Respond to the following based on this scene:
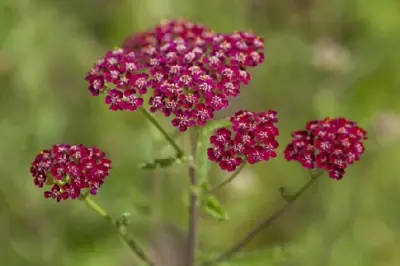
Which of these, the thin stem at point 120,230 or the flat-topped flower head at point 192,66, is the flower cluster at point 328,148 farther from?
the thin stem at point 120,230

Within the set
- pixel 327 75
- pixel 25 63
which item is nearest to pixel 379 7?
pixel 327 75

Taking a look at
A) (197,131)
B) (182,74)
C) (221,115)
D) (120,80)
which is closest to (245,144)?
(197,131)

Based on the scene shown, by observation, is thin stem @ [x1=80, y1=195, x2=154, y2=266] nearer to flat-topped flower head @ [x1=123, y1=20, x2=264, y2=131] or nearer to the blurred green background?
flat-topped flower head @ [x1=123, y1=20, x2=264, y2=131]

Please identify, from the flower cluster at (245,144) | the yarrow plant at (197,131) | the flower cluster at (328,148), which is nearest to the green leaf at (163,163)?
the yarrow plant at (197,131)

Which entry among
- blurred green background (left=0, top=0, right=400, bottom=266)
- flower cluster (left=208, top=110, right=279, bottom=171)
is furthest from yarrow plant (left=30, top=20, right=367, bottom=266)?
blurred green background (left=0, top=0, right=400, bottom=266)

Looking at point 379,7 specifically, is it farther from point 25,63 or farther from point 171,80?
point 171,80

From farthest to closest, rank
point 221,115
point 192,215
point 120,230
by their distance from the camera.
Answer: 1. point 221,115
2. point 192,215
3. point 120,230

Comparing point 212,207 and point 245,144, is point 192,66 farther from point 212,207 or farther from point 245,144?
point 212,207
